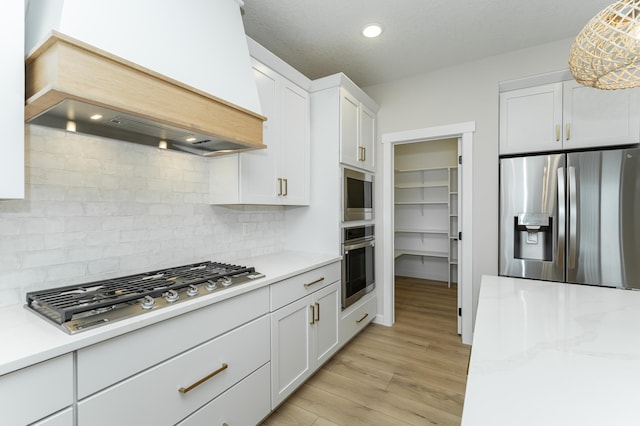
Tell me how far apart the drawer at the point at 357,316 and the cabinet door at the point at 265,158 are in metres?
1.27

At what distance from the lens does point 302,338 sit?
2102mm

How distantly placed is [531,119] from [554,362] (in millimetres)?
2532

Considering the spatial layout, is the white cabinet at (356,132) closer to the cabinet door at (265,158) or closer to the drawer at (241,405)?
the cabinet door at (265,158)

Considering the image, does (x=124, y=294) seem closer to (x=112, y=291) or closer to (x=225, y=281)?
(x=112, y=291)

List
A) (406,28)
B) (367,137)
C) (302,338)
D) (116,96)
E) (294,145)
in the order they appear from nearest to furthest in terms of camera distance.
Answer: (116,96), (302,338), (406,28), (294,145), (367,137)

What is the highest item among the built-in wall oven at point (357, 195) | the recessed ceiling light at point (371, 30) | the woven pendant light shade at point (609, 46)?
the recessed ceiling light at point (371, 30)

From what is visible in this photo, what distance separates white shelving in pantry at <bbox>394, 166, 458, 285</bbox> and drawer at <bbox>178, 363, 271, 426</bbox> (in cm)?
373

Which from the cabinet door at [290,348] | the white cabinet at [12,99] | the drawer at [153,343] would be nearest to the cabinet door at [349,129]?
the cabinet door at [290,348]

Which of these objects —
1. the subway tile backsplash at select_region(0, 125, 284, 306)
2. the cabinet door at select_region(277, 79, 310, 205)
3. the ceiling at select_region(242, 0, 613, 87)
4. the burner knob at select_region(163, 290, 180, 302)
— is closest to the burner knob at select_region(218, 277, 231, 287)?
the burner knob at select_region(163, 290, 180, 302)

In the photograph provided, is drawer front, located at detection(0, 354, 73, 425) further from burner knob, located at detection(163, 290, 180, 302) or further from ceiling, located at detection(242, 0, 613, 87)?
ceiling, located at detection(242, 0, 613, 87)

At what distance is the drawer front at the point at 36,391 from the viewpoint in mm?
841

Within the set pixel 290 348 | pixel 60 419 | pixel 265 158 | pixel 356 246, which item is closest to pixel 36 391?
pixel 60 419

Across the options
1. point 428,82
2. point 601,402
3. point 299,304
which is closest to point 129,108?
point 299,304

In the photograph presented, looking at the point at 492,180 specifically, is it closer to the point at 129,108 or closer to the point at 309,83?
the point at 309,83
